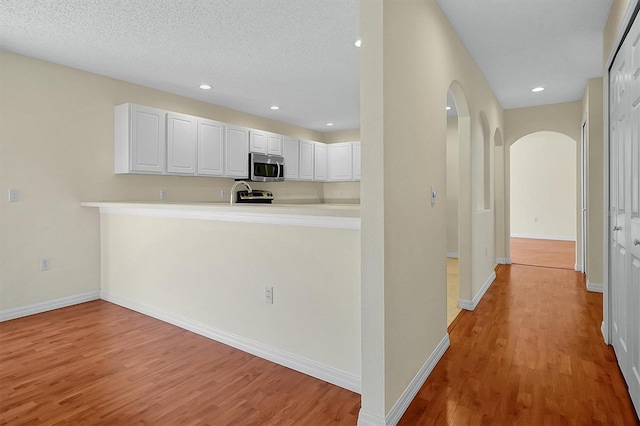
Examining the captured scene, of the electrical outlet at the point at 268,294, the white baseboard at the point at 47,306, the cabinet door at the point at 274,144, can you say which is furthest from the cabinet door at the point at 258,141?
the electrical outlet at the point at 268,294

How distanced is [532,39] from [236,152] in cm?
376

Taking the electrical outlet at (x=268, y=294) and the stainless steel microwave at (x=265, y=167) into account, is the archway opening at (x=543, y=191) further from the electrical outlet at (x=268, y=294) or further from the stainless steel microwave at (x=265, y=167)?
the electrical outlet at (x=268, y=294)

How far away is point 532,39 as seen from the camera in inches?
122

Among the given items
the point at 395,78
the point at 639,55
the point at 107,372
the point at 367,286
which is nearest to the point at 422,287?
the point at 367,286

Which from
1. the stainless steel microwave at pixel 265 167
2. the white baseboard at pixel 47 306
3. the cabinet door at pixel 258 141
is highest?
the cabinet door at pixel 258 141

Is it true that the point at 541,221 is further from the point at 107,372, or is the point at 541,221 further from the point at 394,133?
the point at 107,372

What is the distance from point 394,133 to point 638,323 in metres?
1.56

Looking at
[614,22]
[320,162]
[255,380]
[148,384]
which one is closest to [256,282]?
[255,380]

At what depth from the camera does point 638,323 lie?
182 centimetres

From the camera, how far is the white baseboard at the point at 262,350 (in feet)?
7.10

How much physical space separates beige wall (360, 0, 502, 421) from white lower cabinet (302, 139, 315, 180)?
4.07 metres

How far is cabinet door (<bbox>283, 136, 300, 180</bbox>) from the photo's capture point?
6208 millimetres

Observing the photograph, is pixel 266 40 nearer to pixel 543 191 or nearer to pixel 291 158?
pixel 291 158

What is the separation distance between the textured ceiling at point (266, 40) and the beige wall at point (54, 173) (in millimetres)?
218
